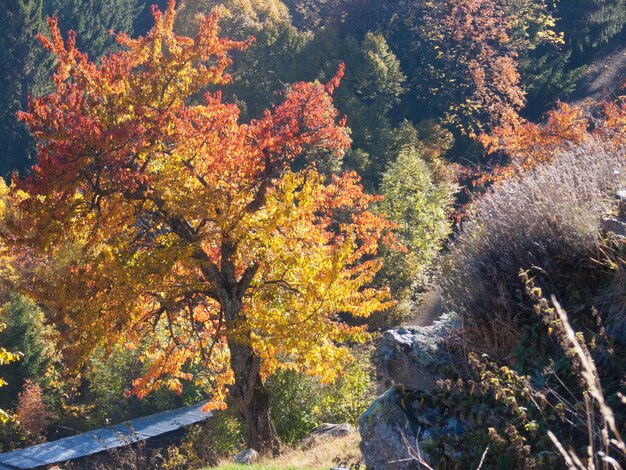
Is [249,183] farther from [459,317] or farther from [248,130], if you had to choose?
[459,317]

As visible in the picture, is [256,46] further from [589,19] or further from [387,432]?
[387,432]

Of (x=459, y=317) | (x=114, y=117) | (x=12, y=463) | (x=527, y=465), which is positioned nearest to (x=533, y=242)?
(x=459, y=317)

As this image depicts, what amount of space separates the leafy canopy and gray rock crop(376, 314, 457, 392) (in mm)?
4790

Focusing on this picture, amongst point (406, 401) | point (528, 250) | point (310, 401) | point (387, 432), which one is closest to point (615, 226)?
point (528, 250)

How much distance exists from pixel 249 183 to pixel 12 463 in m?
11.4

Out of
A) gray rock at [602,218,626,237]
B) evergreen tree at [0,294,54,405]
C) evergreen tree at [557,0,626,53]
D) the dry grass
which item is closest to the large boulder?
gray rock at [602,218,626,237]

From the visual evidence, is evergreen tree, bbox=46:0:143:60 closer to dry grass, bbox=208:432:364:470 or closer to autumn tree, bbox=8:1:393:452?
autumn tree, bbox=8:1:393:452

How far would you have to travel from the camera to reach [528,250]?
24.6 ft

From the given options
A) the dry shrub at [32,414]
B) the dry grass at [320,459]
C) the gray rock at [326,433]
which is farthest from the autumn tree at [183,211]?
the dry shrub at [32,414]

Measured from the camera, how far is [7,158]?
39.6 m

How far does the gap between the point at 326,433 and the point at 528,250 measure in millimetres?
9477

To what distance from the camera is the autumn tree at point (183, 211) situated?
40.9 feet

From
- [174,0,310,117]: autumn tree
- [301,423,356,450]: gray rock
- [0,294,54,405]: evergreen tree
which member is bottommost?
[301,423,356,450]: gray rock

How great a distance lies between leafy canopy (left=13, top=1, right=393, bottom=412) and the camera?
491 inches
